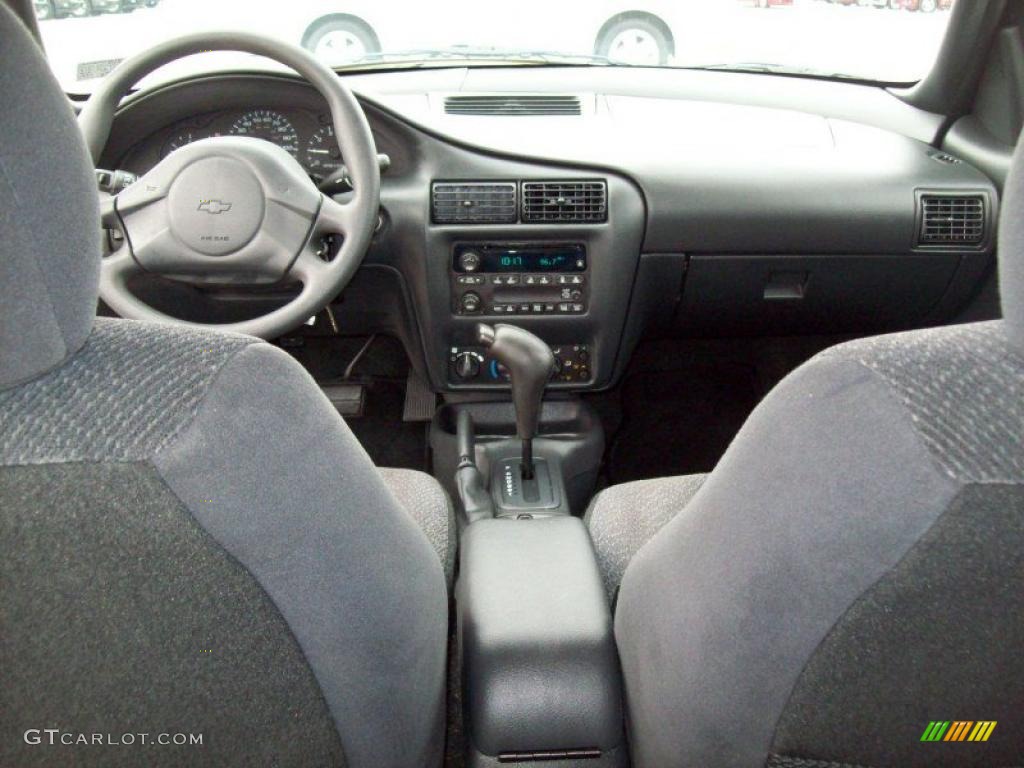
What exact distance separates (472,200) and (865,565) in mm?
Result: 1265

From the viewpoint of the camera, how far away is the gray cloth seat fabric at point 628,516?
1228mm

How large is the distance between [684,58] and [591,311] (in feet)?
2.59

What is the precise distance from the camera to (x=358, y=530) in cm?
68

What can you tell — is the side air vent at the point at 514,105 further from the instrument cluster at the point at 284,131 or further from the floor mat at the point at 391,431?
the floor mat at the point at 391,431

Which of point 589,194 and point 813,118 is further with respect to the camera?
point 813,118

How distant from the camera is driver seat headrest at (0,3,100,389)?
50 centimetres

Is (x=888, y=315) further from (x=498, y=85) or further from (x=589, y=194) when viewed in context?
(x=498, y=85)

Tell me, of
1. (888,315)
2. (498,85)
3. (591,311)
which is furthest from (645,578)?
(498,85)

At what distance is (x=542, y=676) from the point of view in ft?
3.18

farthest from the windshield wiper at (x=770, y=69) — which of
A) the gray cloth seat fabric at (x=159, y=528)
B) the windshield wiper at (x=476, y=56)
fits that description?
the gray cloth seat fabric at (x=159, y=528)

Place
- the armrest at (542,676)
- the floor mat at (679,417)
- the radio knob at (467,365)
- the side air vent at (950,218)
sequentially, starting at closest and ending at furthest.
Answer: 1. the armrest at (542,676)
2. the side air vent at (950,218)
3. the radio knob at (467,365)
4. the floor mat at (679,417)

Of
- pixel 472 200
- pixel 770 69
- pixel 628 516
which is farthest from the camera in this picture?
pixel 770 69

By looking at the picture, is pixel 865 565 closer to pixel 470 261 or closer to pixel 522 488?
pixel 522 488

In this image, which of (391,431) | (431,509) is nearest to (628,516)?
(431,509)
